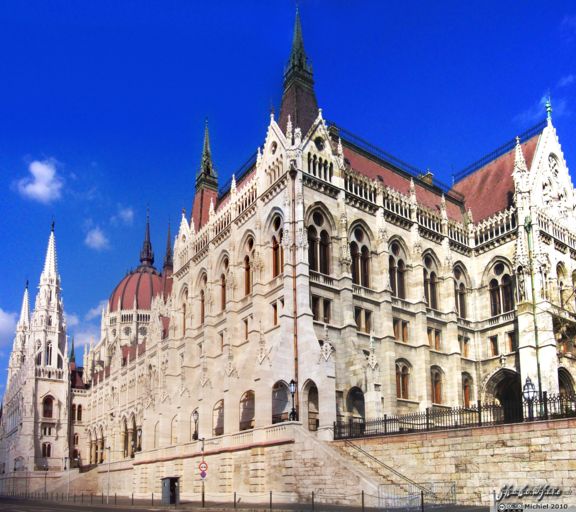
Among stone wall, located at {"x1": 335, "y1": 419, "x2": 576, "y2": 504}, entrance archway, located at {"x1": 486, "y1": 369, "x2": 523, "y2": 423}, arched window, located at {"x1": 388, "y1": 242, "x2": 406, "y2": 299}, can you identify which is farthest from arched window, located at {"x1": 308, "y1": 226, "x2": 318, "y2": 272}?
entrance archway, located at {"x1": 486, "y1": 369, "x2": 523, "y2": 423}

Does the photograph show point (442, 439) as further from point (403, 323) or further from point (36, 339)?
point (36, 339)

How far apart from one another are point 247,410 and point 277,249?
35.0ft

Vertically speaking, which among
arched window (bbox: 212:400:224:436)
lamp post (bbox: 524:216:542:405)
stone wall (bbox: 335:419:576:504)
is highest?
lamp post (bbox: 524:216:542:405)

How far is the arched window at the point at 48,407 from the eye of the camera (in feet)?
311

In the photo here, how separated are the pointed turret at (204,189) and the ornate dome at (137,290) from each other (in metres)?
44.8

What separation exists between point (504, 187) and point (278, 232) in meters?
21.3

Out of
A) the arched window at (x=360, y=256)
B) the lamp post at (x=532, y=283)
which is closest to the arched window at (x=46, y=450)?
the arched window at (x=360, y=256)

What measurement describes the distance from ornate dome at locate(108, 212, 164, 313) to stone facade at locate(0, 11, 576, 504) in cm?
5152

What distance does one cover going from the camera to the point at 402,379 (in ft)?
151

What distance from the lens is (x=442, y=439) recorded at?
1148 inches

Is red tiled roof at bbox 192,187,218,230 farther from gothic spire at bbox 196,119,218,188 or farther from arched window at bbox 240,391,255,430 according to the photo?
arched window at bbox 240,391,255,430

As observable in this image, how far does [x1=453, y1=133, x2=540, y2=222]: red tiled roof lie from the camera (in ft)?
181
